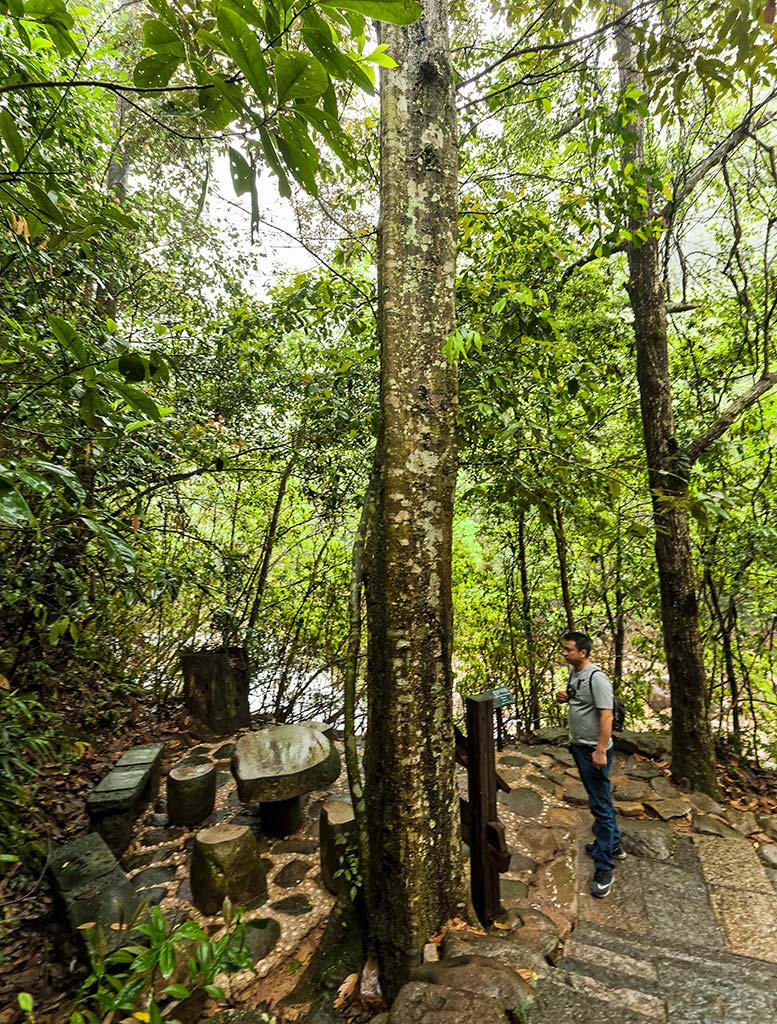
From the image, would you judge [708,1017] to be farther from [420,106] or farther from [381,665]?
[420,106]

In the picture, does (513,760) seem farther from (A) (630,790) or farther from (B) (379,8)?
(B) (379,8)

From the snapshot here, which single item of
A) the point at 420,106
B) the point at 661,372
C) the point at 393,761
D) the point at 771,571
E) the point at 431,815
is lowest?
the point at 431,815

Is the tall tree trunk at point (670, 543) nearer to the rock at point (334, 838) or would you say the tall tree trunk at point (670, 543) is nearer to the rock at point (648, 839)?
the rock at point (648, 839)

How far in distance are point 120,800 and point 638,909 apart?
11.1 feet

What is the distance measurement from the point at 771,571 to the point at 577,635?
7.77ft

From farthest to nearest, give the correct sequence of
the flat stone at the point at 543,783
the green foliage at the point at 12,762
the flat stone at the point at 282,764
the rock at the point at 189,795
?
the flat stone at the point at 543,783, the rock at the point at 189,795, the flat stone at the point at 282,764, the green foliage at the point at 12,762

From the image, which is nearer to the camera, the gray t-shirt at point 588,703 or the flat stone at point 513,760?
the gray t-shirt at point 588,703

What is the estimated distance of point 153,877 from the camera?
10.4 feet

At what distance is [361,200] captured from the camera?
421 cm

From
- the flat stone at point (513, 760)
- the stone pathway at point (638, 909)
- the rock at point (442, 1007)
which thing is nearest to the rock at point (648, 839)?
the stone pathway at point (638, 909)

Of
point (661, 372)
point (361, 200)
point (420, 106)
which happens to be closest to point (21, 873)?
point (420, 106)

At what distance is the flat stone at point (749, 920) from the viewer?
2553 mm

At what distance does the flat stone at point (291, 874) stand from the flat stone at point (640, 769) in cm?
285

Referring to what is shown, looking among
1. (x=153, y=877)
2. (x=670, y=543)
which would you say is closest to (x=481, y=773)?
(x=153, y=877)
